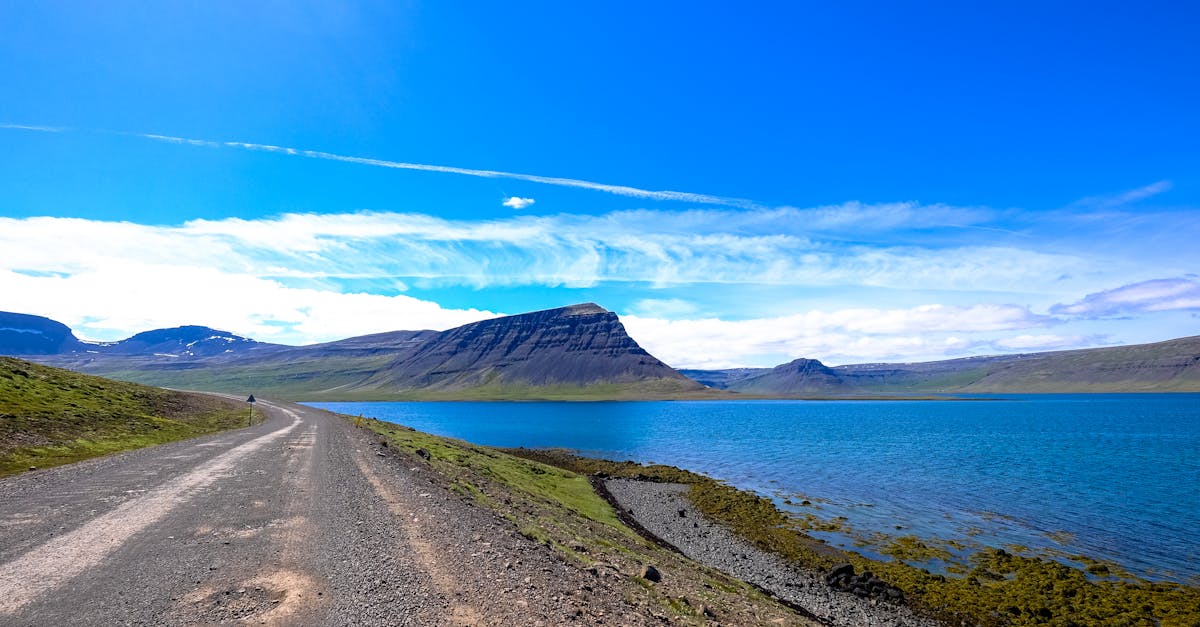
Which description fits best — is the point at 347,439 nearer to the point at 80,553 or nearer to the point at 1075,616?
the point at 80,553

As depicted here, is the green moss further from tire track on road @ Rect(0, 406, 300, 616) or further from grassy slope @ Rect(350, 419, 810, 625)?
tire track on road @ Rect(0, 406, 300, 616)

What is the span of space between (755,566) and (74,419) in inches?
2032

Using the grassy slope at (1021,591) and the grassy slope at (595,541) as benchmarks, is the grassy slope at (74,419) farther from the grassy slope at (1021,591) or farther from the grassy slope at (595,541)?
the grassy slope at (1021,591)

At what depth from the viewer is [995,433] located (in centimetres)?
12188

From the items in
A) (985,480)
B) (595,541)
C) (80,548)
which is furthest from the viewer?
(985,480)

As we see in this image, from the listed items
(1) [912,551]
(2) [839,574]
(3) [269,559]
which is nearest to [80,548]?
(3) [269,559]

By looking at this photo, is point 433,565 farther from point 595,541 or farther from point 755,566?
point 755,566

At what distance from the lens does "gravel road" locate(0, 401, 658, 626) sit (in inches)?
444

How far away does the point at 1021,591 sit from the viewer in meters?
26.3

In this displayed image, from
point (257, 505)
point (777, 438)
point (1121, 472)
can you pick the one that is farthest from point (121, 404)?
point (1121, 472)

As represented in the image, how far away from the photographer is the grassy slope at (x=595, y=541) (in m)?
15.2

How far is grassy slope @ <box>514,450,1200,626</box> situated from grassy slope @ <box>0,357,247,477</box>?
43.4 meters

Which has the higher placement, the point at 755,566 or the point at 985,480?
the point at 755,566

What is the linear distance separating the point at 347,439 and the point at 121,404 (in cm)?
2910
